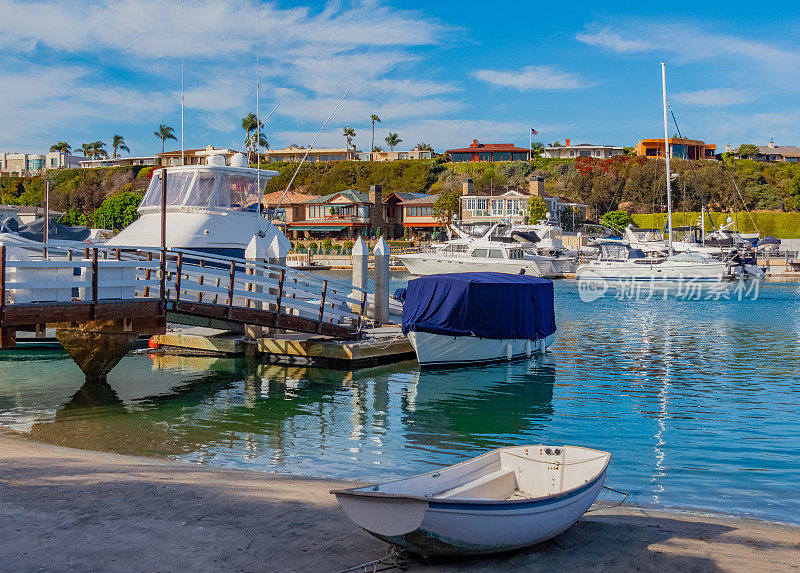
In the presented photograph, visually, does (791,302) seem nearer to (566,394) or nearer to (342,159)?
(566,394)

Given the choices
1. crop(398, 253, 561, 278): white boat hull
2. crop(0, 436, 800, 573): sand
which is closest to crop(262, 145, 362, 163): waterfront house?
crop(398, 253, 561, 278): white boat hull

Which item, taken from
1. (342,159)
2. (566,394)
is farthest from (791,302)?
(342,159)

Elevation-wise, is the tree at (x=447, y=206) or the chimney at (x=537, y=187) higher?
the chimney at (x=537, y=187)

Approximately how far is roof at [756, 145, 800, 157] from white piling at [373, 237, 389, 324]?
467 feet

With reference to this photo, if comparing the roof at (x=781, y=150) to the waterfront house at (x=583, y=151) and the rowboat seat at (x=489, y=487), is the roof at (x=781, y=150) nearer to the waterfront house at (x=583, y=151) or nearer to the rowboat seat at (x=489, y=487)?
the waterfront house at (x=583, y=151)

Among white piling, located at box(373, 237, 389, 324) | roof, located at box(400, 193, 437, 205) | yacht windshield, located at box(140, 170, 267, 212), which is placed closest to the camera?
white piling, located at box(373, 237, 389, 324)

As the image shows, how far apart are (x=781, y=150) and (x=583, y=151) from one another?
4082 cm

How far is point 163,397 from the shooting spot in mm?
19406

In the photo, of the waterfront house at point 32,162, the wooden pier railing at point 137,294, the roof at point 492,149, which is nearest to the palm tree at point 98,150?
the waterfront house at point 32,162

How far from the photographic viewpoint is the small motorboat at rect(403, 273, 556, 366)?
74.3 ft

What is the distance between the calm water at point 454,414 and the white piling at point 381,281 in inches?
128

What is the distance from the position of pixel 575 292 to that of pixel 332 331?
37808 millimetres

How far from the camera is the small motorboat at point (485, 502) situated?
712cm

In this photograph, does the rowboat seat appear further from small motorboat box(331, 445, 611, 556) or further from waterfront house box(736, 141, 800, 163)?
waterfront house box(736, 141, 800, 163)
